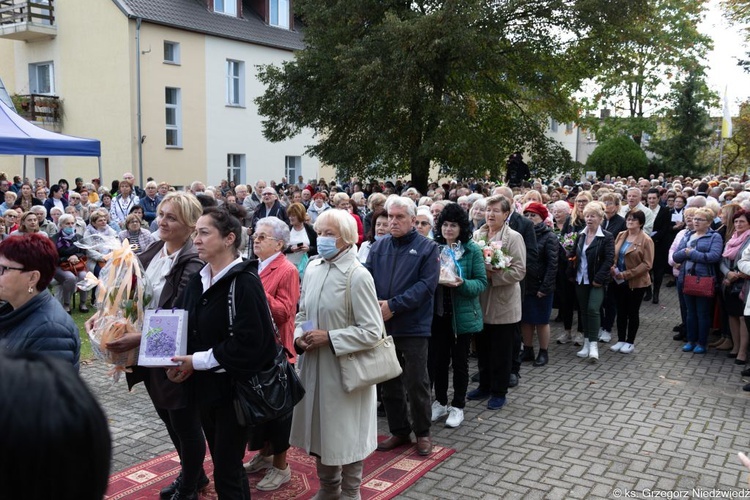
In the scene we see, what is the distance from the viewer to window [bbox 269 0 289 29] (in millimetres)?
30938

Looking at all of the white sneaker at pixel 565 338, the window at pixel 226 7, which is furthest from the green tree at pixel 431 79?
the white sneaker at pixel 565 338

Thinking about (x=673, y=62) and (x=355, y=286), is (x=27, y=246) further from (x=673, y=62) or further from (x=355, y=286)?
(x=673, y=62)

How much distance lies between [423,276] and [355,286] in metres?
0.99

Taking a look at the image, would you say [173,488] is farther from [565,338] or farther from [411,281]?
[565,338]

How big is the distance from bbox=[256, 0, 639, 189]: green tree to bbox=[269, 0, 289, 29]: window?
9852 millimetres

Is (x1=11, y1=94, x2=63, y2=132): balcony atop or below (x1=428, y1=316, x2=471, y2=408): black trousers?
atop

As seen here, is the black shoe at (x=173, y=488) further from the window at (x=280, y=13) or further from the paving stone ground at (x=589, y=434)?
the window at (x=280, y=13)

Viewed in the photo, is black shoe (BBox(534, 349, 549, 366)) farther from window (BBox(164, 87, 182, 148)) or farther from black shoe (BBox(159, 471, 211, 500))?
window (BBox(164, 87, 182, 148))

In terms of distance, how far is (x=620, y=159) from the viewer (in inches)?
1479

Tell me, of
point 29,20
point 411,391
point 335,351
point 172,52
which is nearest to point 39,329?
point 335,351

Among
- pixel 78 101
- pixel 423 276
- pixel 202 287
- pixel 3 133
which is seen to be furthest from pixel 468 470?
pixel 78 101

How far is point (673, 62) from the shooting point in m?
37.3

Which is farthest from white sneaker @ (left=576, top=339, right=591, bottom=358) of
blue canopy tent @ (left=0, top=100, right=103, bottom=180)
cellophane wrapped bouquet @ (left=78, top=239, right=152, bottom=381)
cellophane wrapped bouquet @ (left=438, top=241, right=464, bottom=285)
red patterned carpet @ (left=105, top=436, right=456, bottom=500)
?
blue canopy tent @ (left=0, top=100, right=103, bottom=180)

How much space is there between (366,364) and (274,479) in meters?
1.18
